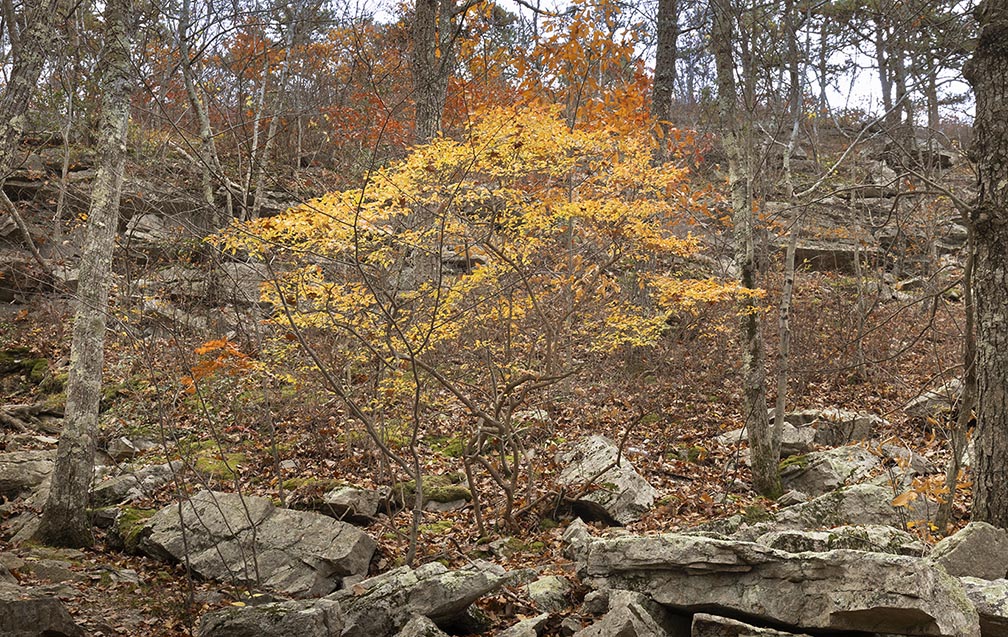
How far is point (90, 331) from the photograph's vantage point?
296 inches

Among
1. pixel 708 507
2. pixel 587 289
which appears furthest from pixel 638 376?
pixel 708 507

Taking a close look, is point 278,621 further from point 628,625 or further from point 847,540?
point 847,540

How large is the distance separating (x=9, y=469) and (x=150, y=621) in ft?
15.4

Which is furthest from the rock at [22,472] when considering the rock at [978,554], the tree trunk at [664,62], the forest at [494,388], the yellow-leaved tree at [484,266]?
the tree trunk at [664,62]

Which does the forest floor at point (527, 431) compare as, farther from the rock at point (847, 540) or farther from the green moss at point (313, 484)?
the rock at point (847, 540)

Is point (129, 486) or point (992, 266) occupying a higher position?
point (992, 266)

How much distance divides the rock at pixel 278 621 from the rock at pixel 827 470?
20.8ft

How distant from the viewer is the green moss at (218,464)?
8969mm

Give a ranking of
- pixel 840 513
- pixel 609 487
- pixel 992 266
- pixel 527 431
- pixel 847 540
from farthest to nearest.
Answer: pixel 527 431 → pixel 609 487 → pixel 840 513 → pixel 992 266 → pixel 847 540

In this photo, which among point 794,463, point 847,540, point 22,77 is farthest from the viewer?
point 794,463

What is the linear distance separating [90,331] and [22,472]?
2.96m

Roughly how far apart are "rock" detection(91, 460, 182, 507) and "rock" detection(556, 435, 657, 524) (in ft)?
16.1

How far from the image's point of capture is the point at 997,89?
16.5 feet

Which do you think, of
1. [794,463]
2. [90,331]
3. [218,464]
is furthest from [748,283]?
[90,331]
